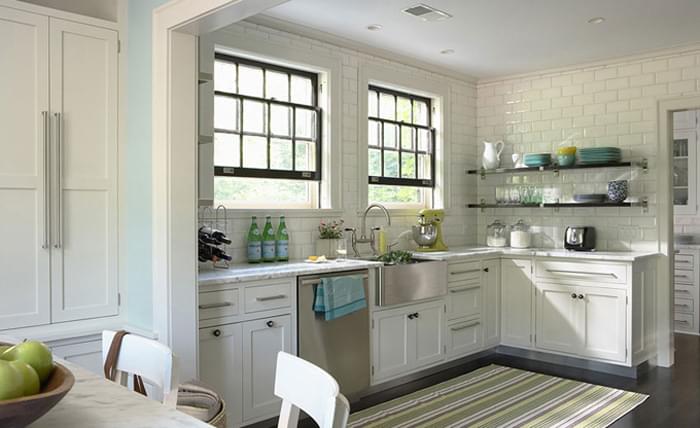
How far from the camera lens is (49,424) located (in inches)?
45.2

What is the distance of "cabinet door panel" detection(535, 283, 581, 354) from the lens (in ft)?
15.9

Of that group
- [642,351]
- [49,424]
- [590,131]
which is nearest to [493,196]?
[590,131]

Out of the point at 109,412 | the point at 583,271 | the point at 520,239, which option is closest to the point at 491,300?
the point at 520,239

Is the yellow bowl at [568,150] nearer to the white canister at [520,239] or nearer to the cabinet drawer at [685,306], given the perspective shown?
the white canister at [520,239]

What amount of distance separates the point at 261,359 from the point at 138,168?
4.16 ft

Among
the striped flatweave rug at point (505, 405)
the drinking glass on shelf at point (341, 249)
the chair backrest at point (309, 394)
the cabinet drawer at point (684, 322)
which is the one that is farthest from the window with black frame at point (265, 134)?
the cabinet drawer at point (684, 322)

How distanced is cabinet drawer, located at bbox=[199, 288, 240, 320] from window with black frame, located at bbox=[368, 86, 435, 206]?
209cm

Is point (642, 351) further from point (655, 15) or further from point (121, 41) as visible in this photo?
point (121, 41)

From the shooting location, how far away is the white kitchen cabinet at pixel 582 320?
15.1ft

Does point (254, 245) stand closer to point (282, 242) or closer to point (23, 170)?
point (282, 242)

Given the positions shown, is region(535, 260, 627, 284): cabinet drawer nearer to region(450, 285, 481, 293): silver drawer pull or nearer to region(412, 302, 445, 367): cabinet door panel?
region(450, 285, 481, 293): silver drawer pull

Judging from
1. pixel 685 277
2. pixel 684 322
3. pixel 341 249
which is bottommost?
pixel 684 322

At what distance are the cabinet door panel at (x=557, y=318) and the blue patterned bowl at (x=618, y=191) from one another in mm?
898

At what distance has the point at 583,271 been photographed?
4785 mm
